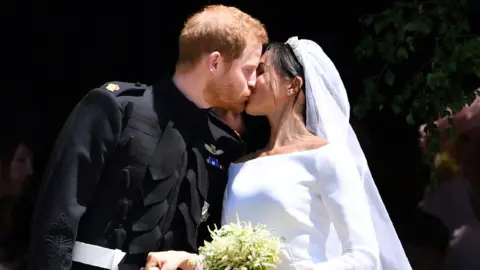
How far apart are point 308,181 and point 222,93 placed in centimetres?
39

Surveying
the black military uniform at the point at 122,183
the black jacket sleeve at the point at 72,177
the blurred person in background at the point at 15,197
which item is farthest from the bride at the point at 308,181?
the blurred person in background at the point at 15,197

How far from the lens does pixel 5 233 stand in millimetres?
4590

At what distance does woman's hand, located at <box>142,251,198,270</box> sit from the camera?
306 cm

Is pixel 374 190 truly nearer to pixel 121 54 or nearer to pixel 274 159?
pixel 274 159

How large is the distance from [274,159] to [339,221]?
32 centimetres

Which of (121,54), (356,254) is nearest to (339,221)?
(356,254)

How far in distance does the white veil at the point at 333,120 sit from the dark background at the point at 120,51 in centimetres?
114

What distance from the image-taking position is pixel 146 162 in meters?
3.17

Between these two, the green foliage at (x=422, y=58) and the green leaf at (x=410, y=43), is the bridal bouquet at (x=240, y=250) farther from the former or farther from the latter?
the green leaf at (x=410, y=43)

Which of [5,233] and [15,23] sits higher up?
[15,23]

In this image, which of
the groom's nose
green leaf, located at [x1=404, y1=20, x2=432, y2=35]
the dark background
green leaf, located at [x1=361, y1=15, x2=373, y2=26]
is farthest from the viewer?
the dark background

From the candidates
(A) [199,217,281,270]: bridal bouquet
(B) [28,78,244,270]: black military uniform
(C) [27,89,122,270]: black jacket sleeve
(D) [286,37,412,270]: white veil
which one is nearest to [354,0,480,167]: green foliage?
(D) [286,37,412,270]: white veil

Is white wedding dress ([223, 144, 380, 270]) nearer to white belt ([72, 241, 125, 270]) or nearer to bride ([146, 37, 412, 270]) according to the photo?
bride ([146, 37, 412, 270])

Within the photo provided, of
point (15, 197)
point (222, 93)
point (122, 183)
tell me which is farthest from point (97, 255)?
point (15, 197)
